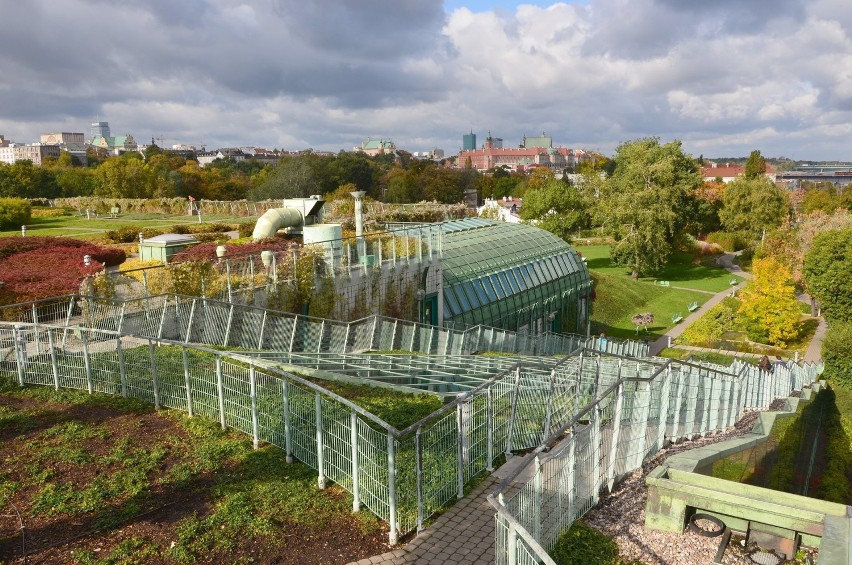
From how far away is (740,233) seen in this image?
67.3 m

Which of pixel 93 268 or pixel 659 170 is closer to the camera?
A: pixel 93 268

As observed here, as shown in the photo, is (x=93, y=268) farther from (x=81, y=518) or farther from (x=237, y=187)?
(x=237, y=187)

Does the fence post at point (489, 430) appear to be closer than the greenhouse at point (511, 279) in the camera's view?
Yes

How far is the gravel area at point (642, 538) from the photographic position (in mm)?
6902

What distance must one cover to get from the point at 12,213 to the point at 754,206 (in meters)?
64.4

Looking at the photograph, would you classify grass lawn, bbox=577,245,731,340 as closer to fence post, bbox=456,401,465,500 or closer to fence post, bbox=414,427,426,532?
fence post, bbox=456,401,465,500

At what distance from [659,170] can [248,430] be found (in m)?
53.5

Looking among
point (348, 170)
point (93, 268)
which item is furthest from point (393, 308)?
point (348, 170)

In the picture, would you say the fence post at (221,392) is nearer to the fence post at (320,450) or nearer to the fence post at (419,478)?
the fence post at (320,450)

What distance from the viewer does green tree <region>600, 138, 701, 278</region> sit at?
5547 cm

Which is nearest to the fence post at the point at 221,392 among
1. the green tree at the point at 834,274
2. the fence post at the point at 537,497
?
the fence post at the point at 537,497

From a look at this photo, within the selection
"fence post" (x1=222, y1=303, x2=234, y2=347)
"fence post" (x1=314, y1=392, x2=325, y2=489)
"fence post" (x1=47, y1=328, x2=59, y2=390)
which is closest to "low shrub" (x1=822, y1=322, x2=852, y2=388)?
"fence post" (x1=222, y1=303, x2=234, y2=347)

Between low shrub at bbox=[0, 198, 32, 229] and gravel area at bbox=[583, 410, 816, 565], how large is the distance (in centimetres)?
4410

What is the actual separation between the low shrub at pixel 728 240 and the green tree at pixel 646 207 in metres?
12.7
